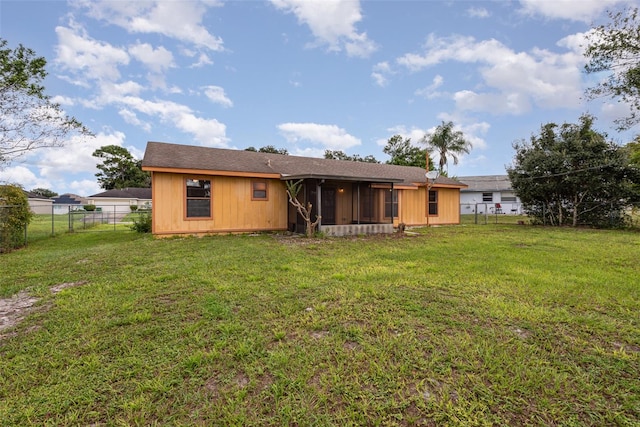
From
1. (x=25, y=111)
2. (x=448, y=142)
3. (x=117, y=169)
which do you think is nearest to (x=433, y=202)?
(x=448, y=142)

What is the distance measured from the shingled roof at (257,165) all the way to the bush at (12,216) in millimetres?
3558

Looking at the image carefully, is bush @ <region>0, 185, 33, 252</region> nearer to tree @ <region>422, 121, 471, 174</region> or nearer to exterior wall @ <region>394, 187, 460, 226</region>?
exterior wall @ <region>394, 187, 460, 226</region>

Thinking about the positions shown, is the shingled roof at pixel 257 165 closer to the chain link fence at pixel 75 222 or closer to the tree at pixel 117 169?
the chain link fence at pixel 75 222

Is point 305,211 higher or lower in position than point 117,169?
lower

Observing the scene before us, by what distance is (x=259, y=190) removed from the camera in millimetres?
10734

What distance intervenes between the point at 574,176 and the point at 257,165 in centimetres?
1411

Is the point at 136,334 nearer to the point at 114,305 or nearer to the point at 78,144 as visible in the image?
the point at 114,305

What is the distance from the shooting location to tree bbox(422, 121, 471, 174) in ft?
85.6

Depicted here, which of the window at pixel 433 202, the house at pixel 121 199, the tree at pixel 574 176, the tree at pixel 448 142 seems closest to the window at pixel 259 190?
the window at pixel 433 202

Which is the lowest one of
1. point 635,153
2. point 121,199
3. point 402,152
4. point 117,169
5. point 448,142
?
point 121,199

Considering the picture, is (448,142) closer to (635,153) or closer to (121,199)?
(635,153)

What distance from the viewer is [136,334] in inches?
105

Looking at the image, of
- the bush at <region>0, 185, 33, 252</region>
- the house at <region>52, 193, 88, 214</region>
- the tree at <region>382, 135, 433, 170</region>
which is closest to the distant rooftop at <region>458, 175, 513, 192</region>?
the tree at <region>382, 135, 433, 170</region>

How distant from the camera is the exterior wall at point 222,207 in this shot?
362 inches
